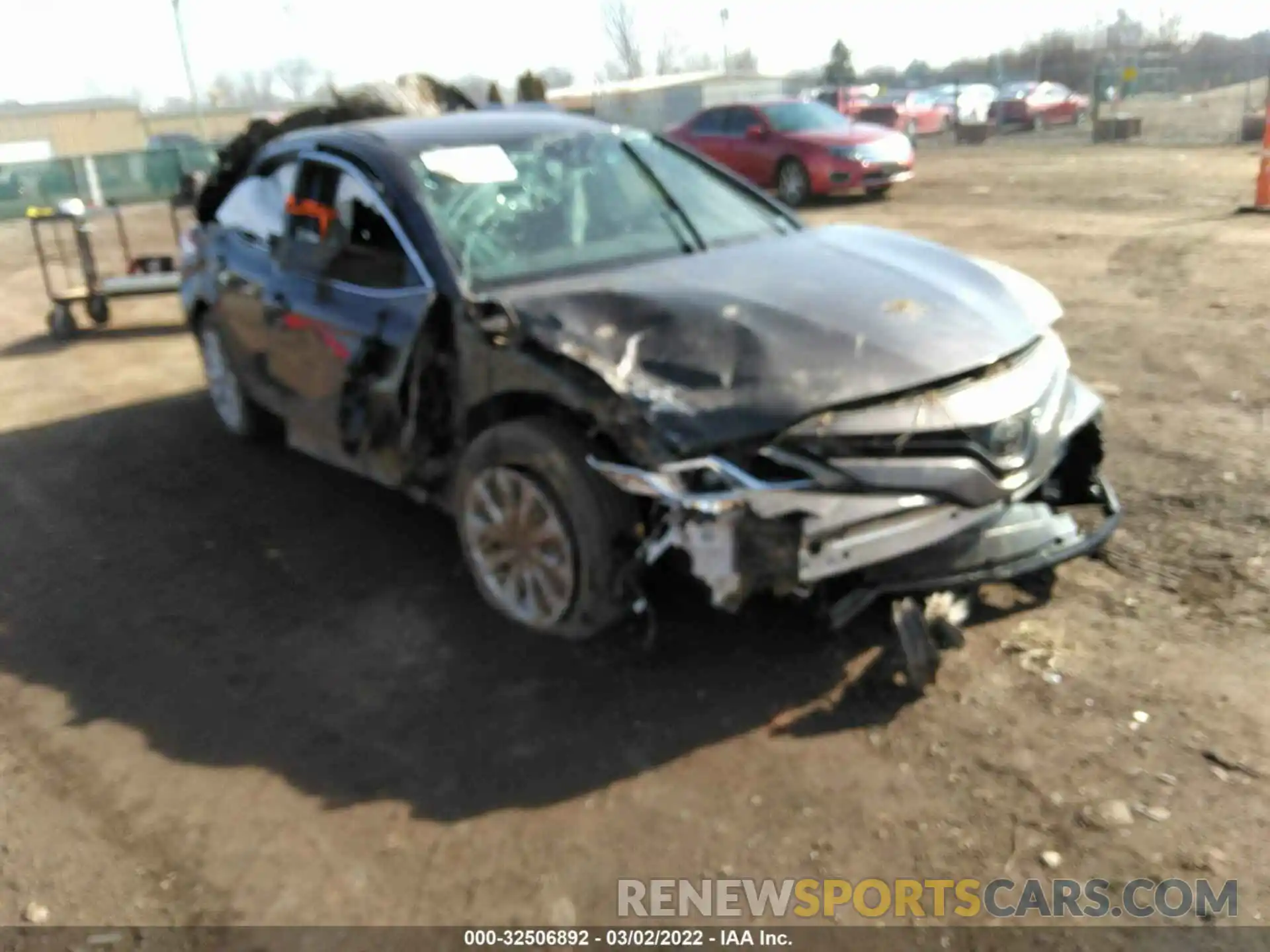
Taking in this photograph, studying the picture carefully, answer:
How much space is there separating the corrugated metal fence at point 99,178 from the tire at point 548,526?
23256 millimetres

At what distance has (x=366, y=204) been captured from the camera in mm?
4754

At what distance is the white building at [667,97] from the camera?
38000 millimetres

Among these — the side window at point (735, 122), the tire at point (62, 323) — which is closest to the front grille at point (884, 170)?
the side window at point (735, 122)

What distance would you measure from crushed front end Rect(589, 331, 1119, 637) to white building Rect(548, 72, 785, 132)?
33263 mm

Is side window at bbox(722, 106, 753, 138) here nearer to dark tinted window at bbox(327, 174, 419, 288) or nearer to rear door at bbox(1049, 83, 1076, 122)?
dark tinted window at bbox(327, 174, 419, 288)

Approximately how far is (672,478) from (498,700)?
3.26 feet

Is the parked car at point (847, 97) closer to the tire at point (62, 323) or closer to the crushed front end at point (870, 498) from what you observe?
the tire at point (62, 323)

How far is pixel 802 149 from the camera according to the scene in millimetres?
17000

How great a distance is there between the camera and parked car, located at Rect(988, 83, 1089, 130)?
32656 millimetres

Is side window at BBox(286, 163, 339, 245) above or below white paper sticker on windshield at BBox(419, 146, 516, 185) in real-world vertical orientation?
below

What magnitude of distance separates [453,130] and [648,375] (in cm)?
208

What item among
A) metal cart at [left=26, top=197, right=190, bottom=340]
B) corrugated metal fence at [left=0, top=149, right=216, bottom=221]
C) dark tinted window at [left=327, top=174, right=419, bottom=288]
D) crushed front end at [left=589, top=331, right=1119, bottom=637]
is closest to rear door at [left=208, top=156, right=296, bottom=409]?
dark tinted window at [left=327, top=174, right=419, bottom=288]

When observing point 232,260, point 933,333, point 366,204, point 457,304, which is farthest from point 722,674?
point 232,260

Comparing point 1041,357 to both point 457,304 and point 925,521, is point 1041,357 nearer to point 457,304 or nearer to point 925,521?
point 925,521
